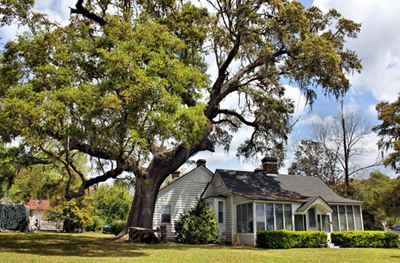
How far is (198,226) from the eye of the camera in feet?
82.1

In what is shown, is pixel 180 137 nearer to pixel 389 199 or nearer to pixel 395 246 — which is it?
pixel 395 246

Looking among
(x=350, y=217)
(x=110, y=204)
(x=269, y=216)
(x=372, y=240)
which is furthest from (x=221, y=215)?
(x=110, y=204)

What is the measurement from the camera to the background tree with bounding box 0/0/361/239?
14.8 meters

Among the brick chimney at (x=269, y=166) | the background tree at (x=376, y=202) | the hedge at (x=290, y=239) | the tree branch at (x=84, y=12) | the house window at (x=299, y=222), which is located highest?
the tree branch at (x=84, y=12)

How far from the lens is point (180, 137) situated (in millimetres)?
15633

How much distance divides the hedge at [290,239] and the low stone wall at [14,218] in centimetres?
1939

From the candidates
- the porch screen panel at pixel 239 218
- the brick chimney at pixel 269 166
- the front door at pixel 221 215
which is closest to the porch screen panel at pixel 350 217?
the brick chimney at pixel 269 166

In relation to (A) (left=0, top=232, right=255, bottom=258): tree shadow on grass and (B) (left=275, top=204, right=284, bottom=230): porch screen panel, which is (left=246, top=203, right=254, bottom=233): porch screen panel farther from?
(A) (left=0, top=232, right=255, bottom=258): tree shadow on grass

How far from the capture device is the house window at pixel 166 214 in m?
28.3

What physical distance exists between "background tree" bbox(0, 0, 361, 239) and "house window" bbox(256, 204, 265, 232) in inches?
182

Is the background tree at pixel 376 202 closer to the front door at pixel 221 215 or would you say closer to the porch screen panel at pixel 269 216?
the porch screen panel at pixel 269 216

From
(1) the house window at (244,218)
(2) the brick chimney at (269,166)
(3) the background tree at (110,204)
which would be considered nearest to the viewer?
(1) the house window at (244,218)

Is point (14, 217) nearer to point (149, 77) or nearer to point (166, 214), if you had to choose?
point (166, 214)

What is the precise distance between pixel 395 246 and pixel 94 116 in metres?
18.7
